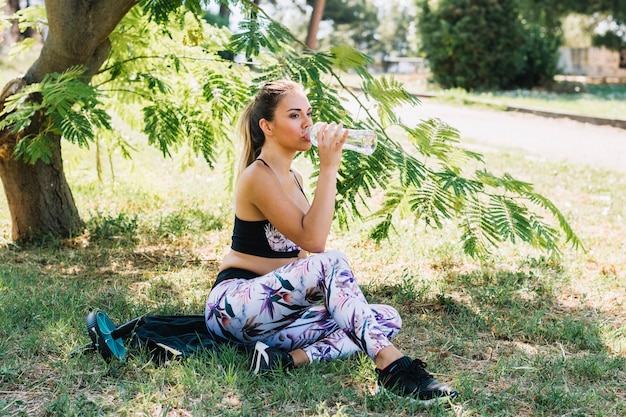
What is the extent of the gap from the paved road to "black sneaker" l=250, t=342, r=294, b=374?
6.36m

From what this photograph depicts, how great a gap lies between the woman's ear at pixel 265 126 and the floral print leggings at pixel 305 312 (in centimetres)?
71

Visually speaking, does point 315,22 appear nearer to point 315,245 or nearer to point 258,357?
point 315,245

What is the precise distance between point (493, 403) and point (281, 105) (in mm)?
1666

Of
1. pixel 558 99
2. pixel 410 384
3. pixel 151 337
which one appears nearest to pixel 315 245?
pixel 410 384

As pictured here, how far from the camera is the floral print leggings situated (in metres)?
3.23

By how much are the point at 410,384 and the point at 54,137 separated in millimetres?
3619

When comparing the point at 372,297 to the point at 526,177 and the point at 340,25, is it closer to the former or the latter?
the point at 526,177

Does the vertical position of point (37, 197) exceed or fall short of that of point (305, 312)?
it exceeds it


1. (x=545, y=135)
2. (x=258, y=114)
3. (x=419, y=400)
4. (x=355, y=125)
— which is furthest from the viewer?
(x=545, y=135)

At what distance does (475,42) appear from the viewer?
76.5ft

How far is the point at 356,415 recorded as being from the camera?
3.00 meters

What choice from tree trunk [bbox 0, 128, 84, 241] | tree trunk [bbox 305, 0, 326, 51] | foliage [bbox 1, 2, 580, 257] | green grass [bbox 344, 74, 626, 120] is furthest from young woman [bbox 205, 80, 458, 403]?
tree trunk [bbox 305, 0, 326, 51]

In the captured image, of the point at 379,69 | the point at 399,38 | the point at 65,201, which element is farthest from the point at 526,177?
the point at 399,38

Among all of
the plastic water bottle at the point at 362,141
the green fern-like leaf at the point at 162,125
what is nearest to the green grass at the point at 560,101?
the green fern-like leaf at the point at 162,125
